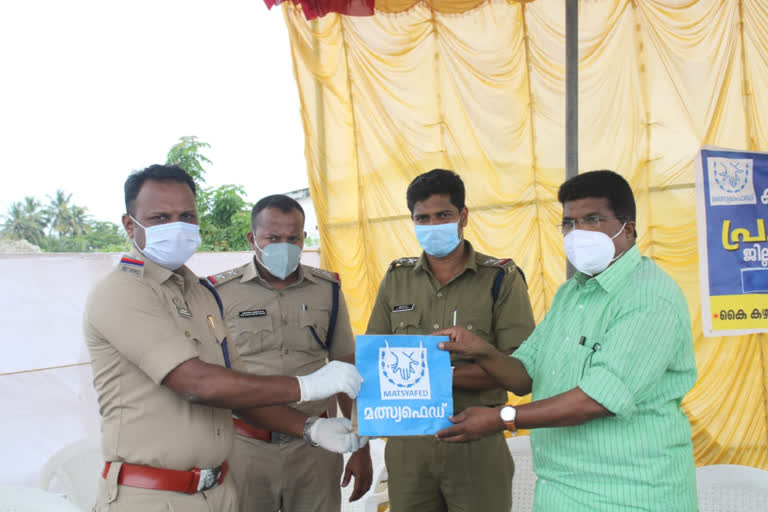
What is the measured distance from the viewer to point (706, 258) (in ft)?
13.6

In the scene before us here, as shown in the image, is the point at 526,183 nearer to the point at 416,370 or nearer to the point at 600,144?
the point at 600,144

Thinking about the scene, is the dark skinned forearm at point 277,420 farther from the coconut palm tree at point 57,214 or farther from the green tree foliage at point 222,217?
the coconut palm tree at point 57,214

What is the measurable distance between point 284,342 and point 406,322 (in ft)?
2.07

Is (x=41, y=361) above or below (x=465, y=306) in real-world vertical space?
below

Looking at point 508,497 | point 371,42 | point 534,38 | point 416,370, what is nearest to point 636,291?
point 416,370

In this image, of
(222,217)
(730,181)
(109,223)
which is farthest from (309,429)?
(109,223)

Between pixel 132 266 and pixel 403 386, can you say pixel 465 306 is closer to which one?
pixel 403 386

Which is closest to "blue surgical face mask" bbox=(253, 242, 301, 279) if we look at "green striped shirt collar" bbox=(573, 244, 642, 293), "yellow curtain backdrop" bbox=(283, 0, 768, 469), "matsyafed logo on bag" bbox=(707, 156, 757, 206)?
"green striped shirt collar" bbox=(573, 244, 642, 293)

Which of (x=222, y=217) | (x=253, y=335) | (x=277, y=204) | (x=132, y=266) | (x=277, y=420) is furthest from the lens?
(x=222, y=217)

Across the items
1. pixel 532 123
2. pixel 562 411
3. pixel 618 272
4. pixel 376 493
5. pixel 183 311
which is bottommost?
pixel 376 493

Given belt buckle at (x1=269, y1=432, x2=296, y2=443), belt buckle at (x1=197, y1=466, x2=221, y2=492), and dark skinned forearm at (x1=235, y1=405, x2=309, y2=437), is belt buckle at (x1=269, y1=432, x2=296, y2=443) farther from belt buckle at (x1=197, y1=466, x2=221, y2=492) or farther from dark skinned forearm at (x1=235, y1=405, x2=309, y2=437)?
belt buckle at (x1=197, y1=466, x2=221, y2=492)

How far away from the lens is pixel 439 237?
268 centimetres

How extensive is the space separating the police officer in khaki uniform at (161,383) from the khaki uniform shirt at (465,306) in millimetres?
708

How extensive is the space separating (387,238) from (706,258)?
4.06 m
